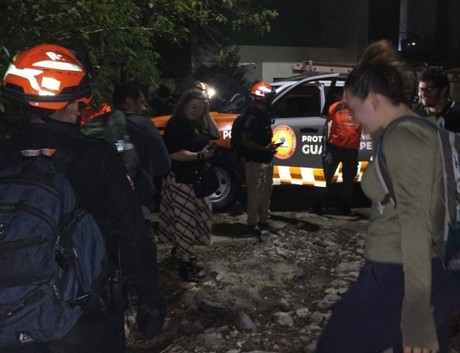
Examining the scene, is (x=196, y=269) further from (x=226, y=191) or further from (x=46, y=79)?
(x=46, y=79)

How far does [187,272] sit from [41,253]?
381 centimetres

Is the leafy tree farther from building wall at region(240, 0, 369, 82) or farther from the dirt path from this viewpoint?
building wall at region(240, 0, 369, 82)

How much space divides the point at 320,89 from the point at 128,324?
5358mm

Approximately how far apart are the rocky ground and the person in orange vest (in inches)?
17.4

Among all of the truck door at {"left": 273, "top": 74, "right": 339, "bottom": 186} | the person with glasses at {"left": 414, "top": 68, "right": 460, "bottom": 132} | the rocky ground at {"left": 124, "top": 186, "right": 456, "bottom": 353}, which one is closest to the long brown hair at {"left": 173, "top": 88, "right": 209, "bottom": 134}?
the rocky ground at {"left": 124, "top": 186, "right": 456, "bottom": 353}

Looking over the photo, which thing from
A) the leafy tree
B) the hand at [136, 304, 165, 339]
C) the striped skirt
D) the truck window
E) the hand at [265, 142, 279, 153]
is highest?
the leafy tree

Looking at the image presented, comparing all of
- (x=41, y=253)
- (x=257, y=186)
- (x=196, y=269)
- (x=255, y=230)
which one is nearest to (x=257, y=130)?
(x=257, y=186)

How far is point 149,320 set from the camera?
231 cm

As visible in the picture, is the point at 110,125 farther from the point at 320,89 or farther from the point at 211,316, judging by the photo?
the point at 320,89

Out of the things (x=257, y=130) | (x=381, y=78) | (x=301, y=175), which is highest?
(x=381, y=78)

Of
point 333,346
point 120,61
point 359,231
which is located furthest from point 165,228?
point 333,346

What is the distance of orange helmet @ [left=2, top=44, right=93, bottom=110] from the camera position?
2127 millimetres

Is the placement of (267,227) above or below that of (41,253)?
below

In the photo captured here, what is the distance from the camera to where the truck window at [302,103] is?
A: 29.4 feet
